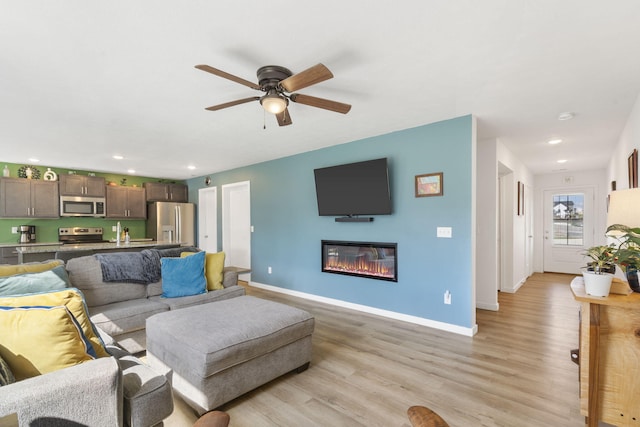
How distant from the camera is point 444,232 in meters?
3.46

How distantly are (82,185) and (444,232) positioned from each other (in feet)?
23.2

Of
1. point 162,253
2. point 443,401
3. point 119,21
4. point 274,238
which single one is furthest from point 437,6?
point 274,238

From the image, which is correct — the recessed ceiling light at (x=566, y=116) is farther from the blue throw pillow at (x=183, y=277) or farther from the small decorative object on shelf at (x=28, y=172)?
the small decorative object on shelf at (x=28, y=172)

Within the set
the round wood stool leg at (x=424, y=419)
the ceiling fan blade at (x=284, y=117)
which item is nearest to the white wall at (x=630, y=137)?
the ceiling fan blade at (x=284, y=117)

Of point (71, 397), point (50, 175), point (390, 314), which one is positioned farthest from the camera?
point (50, 175)

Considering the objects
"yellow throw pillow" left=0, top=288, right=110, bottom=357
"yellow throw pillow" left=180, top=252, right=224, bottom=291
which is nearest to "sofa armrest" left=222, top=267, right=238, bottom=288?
"yellow throw pillow" left=180, top=252, right=224, bottom=291

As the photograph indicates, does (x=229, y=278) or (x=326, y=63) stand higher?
(x=326, y=63)

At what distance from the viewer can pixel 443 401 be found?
2117 mm

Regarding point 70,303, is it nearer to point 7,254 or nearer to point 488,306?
point 488,306

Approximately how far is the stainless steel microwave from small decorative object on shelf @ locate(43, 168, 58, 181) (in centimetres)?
45

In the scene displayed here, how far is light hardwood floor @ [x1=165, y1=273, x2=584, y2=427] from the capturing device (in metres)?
1.96

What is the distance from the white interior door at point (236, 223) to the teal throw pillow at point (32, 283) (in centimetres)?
382

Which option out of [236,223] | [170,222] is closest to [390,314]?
[236,223]

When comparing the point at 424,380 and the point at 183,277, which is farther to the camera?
the point at 183,277
